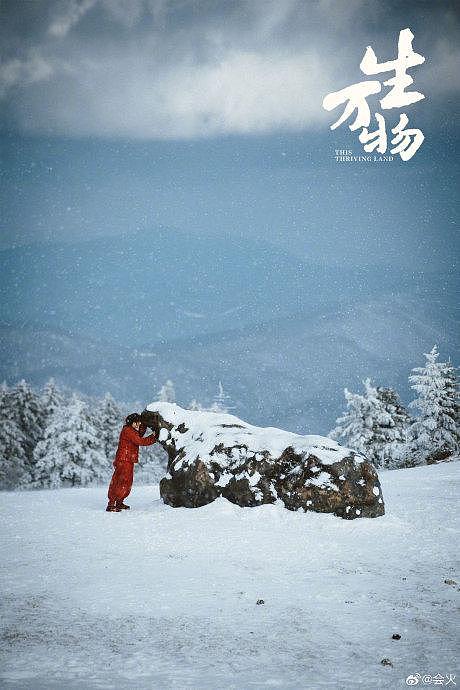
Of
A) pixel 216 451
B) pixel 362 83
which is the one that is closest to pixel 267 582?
pixel 216 451

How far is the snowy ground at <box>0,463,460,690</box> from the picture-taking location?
4578mm

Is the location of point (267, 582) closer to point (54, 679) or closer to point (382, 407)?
point (54, 679)

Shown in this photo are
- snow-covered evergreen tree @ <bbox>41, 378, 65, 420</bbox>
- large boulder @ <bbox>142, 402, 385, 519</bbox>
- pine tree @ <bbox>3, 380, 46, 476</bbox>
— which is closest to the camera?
large boulder @ <bbox>142, 402, 385, 519</bbox>

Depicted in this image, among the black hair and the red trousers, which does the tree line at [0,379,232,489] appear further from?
the red trousers

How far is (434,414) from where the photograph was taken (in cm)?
3581

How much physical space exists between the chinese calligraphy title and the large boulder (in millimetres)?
24387

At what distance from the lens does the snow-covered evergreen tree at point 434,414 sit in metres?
35.2

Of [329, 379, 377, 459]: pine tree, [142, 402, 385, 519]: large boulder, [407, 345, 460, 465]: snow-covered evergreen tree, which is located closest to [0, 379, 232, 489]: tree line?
[329, 379, 377, 459]: pine tree

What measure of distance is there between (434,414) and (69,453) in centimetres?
2539

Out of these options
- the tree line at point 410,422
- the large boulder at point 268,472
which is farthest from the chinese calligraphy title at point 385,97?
the large boulder at point 268,472

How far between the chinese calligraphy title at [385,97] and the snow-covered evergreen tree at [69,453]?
26200 millimetres

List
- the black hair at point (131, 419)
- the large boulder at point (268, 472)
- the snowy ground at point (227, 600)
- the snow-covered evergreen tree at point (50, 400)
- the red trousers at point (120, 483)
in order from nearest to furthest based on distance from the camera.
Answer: the snowy ground at point (227, 600)
the large boulder at point (268, 472)
the red trousers at point (120, 483)
the black hair at point (131, 419)
the snow-covered evergreen tree at point (50, 400)

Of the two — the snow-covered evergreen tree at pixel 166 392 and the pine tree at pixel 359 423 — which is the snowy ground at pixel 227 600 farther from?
the snow-covered evergreen tree at pixel 166 392

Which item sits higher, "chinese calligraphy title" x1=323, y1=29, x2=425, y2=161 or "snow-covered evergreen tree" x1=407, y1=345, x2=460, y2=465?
"chinese calligraphy title" x1=323, y1=29, x2=425, y2=161
